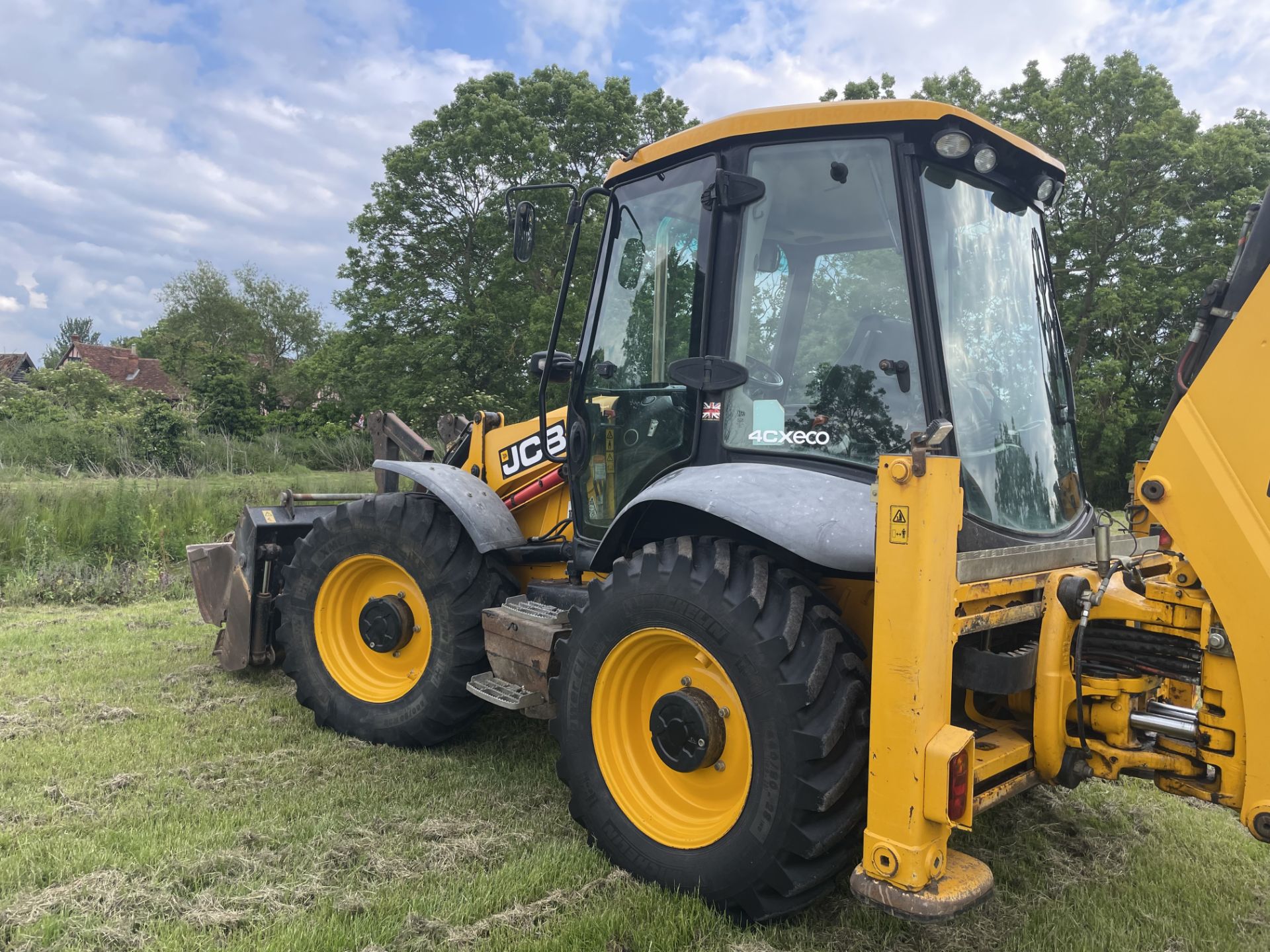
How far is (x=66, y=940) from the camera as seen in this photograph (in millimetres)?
2494

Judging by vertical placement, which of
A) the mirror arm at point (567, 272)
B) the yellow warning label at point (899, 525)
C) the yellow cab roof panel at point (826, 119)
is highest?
the yellow cab roof panel at point (826, 119)

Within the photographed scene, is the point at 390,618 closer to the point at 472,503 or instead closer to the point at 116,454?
the point at 472,503

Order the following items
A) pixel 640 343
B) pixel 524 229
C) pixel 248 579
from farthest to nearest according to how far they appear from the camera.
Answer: pixel 248 579 → pixel 524 229 → pixel 640 343

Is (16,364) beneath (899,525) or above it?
above

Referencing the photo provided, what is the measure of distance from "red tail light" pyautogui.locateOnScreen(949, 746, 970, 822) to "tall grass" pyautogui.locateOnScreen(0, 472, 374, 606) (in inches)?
336

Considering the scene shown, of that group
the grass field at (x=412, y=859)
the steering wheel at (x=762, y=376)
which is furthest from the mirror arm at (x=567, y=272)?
the grass field at (x=412, y=859)

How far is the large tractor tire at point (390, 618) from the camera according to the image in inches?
159

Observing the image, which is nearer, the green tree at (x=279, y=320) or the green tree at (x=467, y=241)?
the green tree at (x=467, y=241)

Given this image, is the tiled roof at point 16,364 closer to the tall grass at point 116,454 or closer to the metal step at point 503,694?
the tall grass at point 116,454

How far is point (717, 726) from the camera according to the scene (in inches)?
109

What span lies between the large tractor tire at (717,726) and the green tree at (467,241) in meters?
18.6

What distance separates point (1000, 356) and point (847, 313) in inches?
23.7

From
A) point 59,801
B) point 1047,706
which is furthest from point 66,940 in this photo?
point 1047,706

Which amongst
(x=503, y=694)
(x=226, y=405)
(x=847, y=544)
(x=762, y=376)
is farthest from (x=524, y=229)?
(x=226, y=405)
